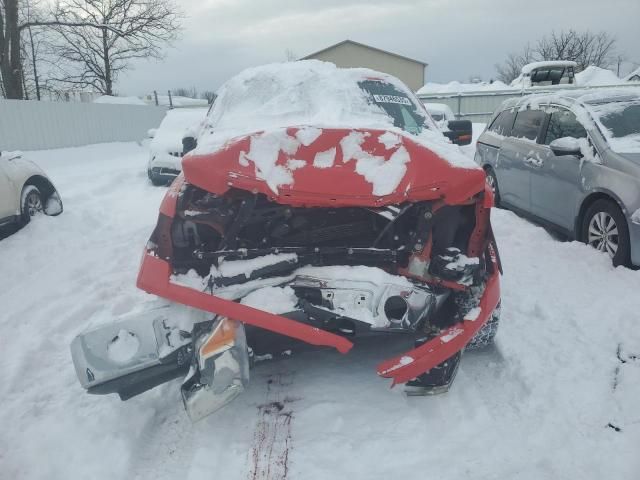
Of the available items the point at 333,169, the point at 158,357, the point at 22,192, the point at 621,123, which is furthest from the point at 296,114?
the point at 22,192

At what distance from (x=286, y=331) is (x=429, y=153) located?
3.92 feet

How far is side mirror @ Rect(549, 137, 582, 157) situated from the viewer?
5105 millimetres

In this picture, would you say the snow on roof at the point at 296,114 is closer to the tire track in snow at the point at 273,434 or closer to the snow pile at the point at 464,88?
the tire track in snow at the point at 273,434

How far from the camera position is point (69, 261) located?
5.45 metres

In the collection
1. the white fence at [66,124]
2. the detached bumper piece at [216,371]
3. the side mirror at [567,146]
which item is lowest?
the detached bumper piece at [216,371]

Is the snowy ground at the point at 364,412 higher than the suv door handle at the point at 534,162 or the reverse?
the reverse

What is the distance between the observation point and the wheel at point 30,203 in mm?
6254

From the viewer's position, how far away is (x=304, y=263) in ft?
8.93

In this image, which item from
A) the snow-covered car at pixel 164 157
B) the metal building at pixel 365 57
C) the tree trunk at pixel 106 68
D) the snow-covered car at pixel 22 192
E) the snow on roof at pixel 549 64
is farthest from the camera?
the metal building at pixel 365 57

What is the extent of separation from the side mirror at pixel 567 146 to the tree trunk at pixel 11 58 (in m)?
21.3

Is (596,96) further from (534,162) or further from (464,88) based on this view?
(464,88)

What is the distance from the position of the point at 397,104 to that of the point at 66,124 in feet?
48.8

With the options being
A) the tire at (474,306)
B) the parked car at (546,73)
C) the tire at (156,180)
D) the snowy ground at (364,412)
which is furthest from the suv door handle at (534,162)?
the parked car at (546,73)

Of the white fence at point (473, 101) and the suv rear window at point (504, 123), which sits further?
the white fence at point (473, 101)
